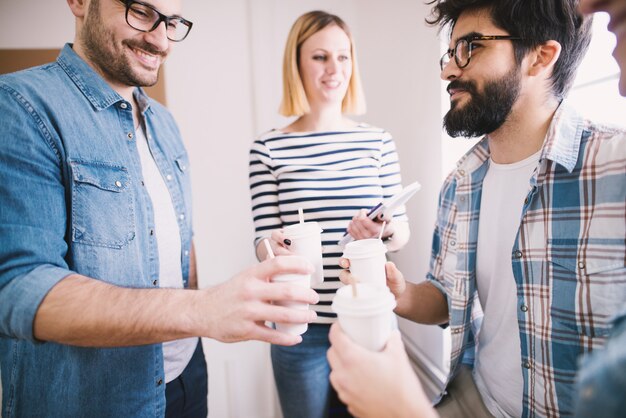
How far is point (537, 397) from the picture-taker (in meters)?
0.97

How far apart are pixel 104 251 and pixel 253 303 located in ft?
1.85

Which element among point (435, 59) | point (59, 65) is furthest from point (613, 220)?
point (59, 65)

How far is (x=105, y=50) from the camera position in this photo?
1103mm

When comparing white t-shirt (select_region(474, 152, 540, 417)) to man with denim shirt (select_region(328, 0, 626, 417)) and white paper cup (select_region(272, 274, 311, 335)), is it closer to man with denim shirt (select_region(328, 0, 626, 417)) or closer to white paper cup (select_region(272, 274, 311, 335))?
man with denim shirt (select_region(328, 0, 626, 417))

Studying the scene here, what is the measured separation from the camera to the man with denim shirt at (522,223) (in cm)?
91

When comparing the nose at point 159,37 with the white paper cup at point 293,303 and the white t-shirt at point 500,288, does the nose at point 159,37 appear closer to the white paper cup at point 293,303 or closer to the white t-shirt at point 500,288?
the white paper cup at point 293,303

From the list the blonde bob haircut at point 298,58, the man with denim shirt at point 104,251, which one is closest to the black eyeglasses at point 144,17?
the man with denim shirt at point 104,251

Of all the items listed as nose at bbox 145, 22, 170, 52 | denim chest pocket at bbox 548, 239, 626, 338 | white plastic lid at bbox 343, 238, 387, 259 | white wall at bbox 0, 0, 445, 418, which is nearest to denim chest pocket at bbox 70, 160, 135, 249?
nose at bbox 145, 22, 170, 52

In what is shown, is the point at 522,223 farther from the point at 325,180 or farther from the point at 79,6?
the point at 79,6

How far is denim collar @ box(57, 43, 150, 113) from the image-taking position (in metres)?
1.06

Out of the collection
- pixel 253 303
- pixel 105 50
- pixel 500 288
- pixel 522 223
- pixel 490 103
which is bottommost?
pixel 500 288

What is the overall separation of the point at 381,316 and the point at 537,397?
690 mm

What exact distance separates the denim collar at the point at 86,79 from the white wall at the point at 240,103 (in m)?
1.27

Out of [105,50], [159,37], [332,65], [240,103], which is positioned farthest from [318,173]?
[240,103]
